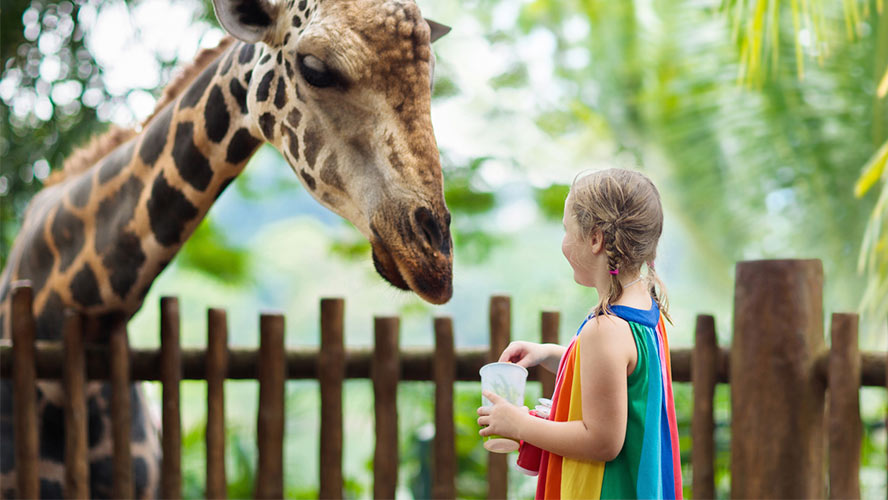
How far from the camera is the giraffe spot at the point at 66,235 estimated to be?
2.16 meters

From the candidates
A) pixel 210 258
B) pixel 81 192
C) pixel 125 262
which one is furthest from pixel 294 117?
pixel 210 258

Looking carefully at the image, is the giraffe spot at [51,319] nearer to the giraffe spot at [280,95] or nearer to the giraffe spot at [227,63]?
the giraffe spot at [227,63]

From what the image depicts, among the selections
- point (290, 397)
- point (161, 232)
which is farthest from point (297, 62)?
point (290, 397)

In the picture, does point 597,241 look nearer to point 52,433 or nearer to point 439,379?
point 439,379

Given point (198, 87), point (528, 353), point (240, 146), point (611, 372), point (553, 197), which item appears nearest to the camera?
point (611, 372)

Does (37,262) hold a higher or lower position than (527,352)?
higher

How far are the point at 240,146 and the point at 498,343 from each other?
98cm

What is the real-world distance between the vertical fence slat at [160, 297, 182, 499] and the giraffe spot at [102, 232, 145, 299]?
299 mm

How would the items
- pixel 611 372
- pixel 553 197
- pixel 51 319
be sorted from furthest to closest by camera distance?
pixel 553 197, pixel 51 319, pixel 611 372

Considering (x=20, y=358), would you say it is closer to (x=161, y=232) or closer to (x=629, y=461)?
(x=161, y=232)

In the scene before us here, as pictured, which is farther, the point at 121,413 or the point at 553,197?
the point at 553,197

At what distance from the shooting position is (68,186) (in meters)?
2.34

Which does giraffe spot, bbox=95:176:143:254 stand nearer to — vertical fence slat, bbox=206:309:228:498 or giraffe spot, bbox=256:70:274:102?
vertical fence slat, bbox=206:309:228:498

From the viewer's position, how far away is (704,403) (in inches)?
87.7
